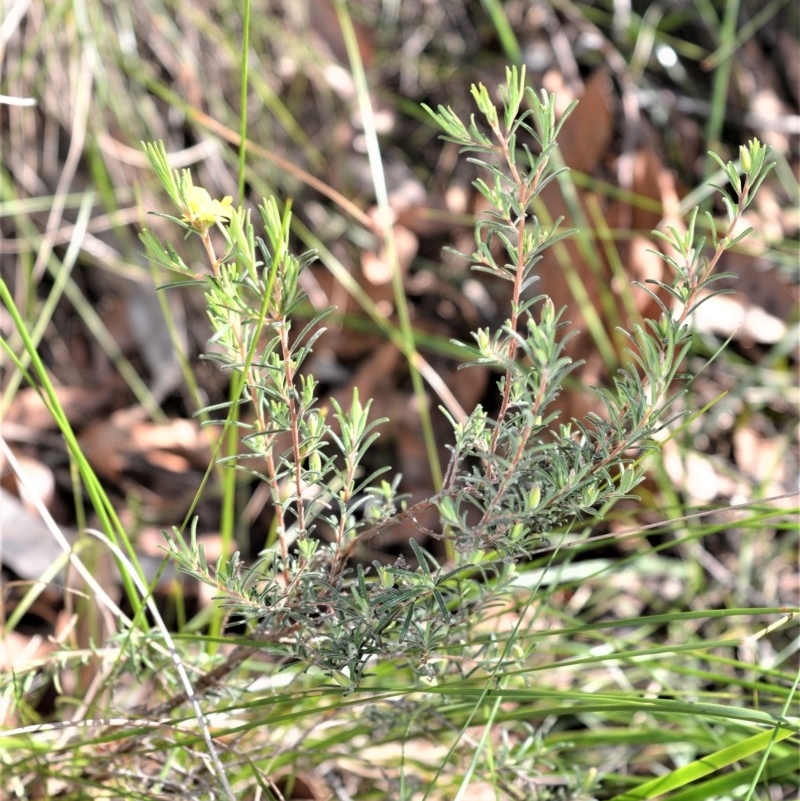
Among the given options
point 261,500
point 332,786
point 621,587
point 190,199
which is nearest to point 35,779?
point 332,786

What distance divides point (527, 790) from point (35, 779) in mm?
417

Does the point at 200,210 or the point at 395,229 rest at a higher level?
the point at 200,210

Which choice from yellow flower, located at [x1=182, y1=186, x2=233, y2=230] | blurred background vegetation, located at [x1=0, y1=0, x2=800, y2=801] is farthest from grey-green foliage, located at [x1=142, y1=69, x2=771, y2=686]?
blurred background vegetation, located at [x1=0, y1=0, x2=800, y2=801]

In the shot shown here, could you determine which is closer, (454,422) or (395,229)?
(454,422)

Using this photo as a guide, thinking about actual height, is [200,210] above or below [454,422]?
above

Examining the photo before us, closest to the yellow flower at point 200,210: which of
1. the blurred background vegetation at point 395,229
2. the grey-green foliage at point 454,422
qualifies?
the grey-green foliage at point 454,422

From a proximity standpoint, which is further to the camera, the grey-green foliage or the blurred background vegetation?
the blurred background vegetation

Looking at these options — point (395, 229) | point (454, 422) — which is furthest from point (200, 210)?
point (395, 229)

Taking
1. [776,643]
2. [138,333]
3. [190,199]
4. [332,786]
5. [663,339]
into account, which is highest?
[190,199]

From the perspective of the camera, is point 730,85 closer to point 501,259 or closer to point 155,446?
point 501,259

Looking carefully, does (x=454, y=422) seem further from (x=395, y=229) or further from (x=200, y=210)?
(x=395, y=229)

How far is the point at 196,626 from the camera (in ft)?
3.51

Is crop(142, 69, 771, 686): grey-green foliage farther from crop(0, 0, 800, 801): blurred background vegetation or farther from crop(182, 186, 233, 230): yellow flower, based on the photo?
crop(0, 0, 800, 801): blurred background vegetation

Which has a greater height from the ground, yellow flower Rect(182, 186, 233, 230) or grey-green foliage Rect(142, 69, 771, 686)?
yellow flower Rect(182, 186, 233, 230)
